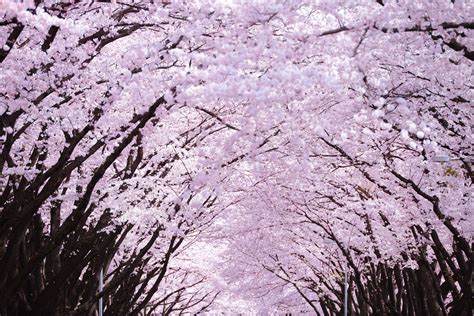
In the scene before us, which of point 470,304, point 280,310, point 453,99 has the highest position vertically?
point 280,310

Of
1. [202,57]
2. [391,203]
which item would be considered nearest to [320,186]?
[391,203]

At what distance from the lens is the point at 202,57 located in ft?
28.5

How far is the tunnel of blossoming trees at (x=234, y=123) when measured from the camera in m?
9.12

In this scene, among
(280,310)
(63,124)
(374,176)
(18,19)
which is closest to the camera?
(18,19)

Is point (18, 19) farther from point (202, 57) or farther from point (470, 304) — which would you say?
point (470, 304)

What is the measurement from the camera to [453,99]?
11141 mm

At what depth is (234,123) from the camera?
52.2 feet

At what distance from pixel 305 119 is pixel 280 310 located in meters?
32.7

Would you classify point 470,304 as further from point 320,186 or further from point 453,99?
point 320,186

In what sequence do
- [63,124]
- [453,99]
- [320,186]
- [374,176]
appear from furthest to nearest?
[320,186]
[374,176]
[63,124]
[453,99]

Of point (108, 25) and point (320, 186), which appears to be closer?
point (108, 25)

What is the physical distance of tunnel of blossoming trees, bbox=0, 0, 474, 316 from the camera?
9117 mm

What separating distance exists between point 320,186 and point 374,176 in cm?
267

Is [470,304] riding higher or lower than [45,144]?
lower
